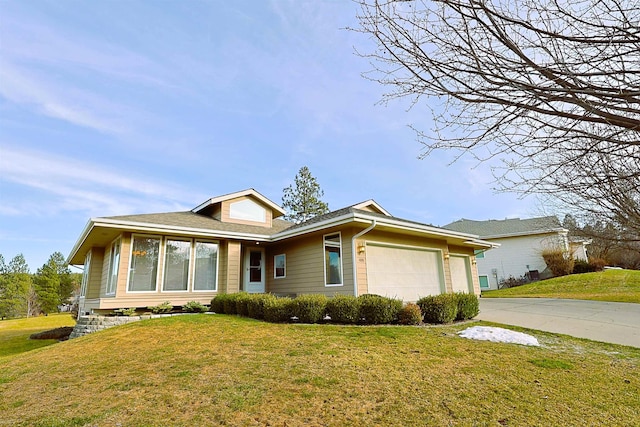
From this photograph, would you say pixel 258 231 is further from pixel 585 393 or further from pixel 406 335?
pixel 585 393

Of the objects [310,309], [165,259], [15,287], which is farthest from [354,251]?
[15,287]

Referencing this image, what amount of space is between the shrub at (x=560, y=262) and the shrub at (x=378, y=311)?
19.3 metres

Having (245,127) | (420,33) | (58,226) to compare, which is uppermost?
(245,127)

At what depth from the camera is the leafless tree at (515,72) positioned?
1.92m

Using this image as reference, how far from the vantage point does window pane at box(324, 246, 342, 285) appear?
10261 mm

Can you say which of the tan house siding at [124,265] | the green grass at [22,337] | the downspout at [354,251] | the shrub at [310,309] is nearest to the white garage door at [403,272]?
the downspout at [354,251]

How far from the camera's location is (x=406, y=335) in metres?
6.27

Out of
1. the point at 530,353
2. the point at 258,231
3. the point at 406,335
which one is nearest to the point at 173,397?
the point at 406,335

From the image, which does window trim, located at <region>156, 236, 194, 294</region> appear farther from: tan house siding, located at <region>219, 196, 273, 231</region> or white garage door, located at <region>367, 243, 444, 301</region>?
white garage door, located at <region>367, 243, 444, 301</region>

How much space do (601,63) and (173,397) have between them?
484cm

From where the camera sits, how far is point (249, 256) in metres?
13.1

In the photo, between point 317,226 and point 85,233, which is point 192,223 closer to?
point 85,233

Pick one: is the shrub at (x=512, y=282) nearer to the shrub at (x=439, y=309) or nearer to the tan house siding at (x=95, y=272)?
the shrub at (x=439, y=309)

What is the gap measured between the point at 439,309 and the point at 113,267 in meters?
10.4
